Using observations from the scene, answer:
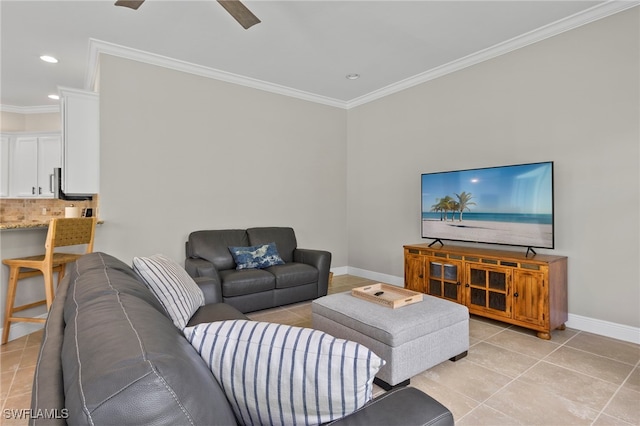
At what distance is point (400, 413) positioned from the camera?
2.99 ft

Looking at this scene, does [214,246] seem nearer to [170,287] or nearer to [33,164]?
[170,287]

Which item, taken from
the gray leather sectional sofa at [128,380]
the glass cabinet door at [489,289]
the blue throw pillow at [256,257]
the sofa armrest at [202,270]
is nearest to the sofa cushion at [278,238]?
the blue throw pillow at [256,257]

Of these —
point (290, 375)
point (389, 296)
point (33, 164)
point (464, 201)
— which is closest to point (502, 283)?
point (464, 201)

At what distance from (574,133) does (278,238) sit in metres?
3.32

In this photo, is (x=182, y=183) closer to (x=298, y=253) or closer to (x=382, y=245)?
(x=298, y=253)

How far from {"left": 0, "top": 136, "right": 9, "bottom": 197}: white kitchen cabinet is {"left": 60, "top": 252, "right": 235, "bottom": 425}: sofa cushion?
6651mm

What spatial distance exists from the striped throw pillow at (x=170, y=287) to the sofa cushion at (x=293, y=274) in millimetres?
1603

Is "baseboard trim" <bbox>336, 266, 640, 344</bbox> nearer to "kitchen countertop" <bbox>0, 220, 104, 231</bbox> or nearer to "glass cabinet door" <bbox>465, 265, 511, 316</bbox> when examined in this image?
"glass cabinet door" <bbox>465, 265, 511, 316</bbox>

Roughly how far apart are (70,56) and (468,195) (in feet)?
15.2

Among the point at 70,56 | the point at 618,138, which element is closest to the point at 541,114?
the point at 618,138

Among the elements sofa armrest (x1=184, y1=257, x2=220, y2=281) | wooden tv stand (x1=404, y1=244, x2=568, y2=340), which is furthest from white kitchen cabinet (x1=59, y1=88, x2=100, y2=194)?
wooden tv stand (x1=404, y1=244, x2=568, y2=340)

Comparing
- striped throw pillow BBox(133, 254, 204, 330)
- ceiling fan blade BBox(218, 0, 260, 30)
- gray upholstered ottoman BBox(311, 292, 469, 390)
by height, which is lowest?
gray upholstered ottoman BBox(311, 292, 469, 390)

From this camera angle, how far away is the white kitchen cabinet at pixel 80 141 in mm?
3465

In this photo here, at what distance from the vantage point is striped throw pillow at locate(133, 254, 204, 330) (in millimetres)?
1755
